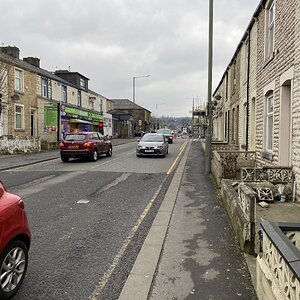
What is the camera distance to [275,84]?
363 inches

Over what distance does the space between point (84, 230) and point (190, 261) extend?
7.17 ft

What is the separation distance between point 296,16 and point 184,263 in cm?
598

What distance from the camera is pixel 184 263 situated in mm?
4461

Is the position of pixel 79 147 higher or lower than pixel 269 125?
lower

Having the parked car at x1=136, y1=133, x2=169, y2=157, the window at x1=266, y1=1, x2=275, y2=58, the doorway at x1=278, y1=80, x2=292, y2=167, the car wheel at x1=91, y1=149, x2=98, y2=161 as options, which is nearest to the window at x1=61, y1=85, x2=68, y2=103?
the parked car at x1=136, y1=133, x2=169, y2=157

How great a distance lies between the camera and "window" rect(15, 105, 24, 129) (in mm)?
26294

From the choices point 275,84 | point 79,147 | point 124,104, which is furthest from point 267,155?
point 124,104

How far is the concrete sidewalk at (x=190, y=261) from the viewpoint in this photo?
12.1 feet

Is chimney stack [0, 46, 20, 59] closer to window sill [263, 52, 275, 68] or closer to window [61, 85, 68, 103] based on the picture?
window [61, 85, 68, 103]

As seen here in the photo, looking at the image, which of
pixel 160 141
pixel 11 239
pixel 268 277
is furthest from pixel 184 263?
pixel 160 141

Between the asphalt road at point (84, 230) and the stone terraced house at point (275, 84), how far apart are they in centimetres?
333

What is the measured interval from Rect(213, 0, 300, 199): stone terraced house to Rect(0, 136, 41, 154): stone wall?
15.2 metres

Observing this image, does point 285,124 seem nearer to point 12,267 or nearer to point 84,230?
point 84,230

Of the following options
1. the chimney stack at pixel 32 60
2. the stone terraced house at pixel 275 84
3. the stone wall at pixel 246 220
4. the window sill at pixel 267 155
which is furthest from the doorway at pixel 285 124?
the chimney stack at pixel 32 60
